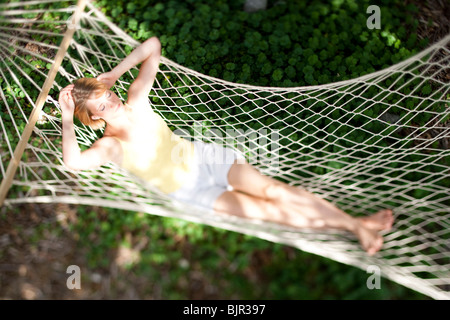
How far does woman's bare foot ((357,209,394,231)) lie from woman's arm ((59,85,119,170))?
991mm

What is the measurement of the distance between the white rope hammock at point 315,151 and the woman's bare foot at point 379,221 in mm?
72

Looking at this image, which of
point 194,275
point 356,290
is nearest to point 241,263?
point 194,275

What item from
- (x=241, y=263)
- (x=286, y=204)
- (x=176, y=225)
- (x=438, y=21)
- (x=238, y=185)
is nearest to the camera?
(x=286, y=204)

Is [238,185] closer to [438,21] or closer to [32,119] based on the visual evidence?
[32,119]

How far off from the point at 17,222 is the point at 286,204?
1383 millimetres

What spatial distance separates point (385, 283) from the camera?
1817mm

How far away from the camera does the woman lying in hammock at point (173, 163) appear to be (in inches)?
62.4

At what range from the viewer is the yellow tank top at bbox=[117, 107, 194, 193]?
170 cm

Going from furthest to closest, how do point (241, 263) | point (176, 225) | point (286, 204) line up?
point (176, 225) → point (241, 263) → point (286, 204)

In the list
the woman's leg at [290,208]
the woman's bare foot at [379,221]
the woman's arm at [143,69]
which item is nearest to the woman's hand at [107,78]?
the woman's arm at [143,69]
